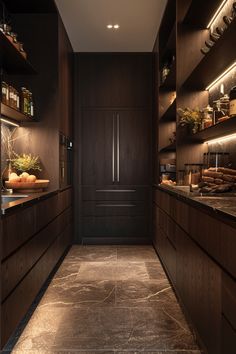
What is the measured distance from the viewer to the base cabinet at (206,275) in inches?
62.3

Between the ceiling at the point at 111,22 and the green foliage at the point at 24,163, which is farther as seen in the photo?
the ceiling at the point at 111,22

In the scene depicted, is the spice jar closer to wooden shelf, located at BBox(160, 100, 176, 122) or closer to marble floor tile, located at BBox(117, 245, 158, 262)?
wooden shelf, located at BBox(160, 100, 176, 122)

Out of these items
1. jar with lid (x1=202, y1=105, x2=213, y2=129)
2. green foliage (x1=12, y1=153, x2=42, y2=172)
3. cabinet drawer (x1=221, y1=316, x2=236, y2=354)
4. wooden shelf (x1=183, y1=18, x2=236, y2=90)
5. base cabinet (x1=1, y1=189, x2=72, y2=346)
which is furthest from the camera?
green foliage (x1=12, y1=153, x2=42, y2=172)

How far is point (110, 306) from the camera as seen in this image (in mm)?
3025

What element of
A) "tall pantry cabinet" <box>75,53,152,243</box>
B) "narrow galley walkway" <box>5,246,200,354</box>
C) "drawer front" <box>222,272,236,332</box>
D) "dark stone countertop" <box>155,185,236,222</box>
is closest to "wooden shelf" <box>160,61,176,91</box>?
"tall pantry cabinet" <box>75,53,152,243</box>

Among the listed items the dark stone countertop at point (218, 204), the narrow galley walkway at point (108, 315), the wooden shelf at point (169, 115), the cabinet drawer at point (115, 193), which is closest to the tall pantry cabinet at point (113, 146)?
the cabinet drawer at point (115, 193)

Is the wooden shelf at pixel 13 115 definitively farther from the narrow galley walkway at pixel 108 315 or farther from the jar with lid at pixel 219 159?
the jar with lid at pixel 219 159

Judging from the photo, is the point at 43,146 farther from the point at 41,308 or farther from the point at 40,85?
the point at 41,308

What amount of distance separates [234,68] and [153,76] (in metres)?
2.65

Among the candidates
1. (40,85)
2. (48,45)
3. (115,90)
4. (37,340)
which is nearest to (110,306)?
(37,340)

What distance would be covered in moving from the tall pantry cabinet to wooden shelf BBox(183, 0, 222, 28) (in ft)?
6.62

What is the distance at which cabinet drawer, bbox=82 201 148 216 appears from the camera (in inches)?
227

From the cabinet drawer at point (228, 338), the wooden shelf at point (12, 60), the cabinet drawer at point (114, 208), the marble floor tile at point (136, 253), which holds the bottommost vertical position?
the marble floor tile at point (136, 253)

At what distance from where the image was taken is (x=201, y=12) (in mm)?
3475
